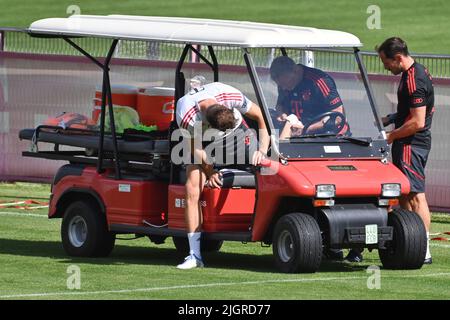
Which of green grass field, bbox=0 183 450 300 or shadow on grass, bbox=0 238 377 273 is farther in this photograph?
shadow on grass, bbox=0 238 377 273

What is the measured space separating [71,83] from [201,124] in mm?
7924

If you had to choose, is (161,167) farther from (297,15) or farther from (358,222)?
(297,15)

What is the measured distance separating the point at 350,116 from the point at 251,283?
197 cm

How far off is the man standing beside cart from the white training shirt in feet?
4.70

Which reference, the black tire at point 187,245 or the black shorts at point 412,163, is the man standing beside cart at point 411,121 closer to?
the black shorts at point 412,163

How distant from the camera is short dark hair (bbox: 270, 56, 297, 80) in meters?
11.8

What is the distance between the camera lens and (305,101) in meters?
11.9

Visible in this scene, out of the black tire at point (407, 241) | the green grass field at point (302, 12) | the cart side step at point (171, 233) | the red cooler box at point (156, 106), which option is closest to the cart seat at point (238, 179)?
the cart side step at point (171, 233)

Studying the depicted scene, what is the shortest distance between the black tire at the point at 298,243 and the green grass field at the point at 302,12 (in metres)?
20.8

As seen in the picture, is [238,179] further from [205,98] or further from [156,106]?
[156,106]

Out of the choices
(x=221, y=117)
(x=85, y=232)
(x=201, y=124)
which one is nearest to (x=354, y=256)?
(x=201, y=124)

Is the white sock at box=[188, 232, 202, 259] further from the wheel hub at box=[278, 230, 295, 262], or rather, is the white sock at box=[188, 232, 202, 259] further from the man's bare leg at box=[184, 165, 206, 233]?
the wheel hub at box=[278, 230, 295, 262]

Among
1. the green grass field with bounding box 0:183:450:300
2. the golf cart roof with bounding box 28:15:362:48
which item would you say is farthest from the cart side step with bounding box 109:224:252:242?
the golf cart roof with bounding box 28:15:362:48

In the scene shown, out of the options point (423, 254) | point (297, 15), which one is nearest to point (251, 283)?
point (423, 254)
